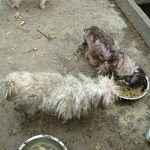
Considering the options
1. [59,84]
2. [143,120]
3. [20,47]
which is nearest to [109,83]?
[59,84]

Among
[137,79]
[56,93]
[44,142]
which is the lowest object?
[44,142]

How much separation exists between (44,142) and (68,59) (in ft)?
6.36

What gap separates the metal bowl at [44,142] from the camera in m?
4.21

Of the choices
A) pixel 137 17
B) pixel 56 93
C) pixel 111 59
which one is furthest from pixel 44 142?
pixel 137 17

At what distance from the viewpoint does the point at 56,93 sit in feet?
13.8

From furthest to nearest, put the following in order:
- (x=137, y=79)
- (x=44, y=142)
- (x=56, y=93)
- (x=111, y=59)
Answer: (x=111, y=59), (x=137, y=79), (x=44, y=142), (x=56, y=93)

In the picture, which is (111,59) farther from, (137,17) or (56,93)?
(137,17)

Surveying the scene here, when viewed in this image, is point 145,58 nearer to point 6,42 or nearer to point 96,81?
point 96,81

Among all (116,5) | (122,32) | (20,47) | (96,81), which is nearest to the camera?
(96,81)

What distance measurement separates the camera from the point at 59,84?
4266 millimetres

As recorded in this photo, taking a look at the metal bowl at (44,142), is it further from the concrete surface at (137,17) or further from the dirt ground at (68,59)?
the concrete surface at (137,17)

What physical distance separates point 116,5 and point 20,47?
2711 mm

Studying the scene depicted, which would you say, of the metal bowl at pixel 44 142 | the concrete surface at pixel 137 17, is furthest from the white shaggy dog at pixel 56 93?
the concrete surface at pixel 137 17

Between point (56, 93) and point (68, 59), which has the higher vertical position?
point (56, 93)
